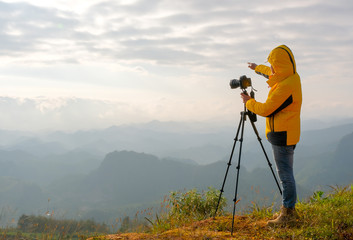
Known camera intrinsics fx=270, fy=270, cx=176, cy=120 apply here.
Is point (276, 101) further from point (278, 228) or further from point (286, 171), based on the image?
point (278, 228)

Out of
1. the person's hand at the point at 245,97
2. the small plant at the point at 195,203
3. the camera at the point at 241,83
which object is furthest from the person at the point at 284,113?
the small plant at the point at 195,203

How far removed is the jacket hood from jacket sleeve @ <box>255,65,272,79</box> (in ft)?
2.34

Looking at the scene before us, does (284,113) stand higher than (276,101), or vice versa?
(276,101)

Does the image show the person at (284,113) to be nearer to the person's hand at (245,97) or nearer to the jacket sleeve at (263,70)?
the person's hand at (245,97)

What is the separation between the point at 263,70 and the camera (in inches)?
216

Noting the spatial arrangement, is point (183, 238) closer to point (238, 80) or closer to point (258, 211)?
point (258, 211)

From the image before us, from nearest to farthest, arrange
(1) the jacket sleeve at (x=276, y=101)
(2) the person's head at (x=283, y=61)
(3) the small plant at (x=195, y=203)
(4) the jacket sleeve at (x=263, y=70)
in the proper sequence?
(1) the jacket sleeve at (x=276, y=101), (2) the person's head at (x=283, y=61), (4) the jacket sleeve at (x=263, y=70), (3) the small plant at (x=195, y=203)

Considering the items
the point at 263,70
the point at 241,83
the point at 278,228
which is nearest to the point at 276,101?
the point at 241,83

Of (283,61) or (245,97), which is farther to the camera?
(245,97)

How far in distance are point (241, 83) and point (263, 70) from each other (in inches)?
27.4

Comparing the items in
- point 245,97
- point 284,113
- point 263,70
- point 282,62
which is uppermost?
point 263,70

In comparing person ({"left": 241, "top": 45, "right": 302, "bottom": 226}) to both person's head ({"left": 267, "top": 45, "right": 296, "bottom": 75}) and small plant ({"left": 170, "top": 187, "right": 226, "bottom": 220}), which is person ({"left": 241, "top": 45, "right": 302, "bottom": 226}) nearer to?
person's head ({"left": 267, "top": 45, "right": 296, "bottom": 75})

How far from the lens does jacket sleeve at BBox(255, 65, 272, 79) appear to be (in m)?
5.38

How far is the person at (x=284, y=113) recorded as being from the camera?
177 inches
